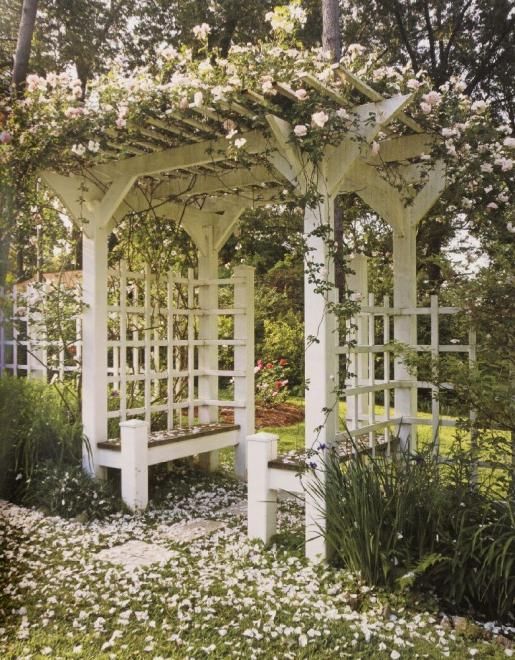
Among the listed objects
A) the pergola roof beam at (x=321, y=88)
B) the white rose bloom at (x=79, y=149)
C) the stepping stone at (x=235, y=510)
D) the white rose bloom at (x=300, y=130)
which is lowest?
the stepping stone at (x=235, y=510)

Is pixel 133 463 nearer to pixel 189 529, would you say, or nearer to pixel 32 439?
pixel 189 529

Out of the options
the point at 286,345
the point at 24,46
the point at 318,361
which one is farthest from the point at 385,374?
the point at 286,345

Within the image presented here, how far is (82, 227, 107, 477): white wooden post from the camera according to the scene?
14.4ft

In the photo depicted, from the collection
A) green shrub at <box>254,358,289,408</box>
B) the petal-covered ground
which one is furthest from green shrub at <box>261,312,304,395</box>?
the petal-covered ground

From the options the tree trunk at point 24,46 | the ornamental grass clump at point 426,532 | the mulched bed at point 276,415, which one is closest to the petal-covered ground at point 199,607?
the ornamental grass clump at point 426,532

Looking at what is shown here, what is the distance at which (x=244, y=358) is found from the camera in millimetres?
5262

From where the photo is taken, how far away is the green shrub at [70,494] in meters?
4.13

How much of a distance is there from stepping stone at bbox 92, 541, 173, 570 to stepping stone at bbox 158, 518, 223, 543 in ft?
0.60

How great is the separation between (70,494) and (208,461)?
4.60ft

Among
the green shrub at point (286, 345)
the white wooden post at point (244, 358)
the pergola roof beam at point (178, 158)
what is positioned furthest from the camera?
the green shrub at point (286, 345)

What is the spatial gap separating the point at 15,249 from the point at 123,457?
2268mm

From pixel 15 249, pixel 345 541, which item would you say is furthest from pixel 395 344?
pixel 15 249

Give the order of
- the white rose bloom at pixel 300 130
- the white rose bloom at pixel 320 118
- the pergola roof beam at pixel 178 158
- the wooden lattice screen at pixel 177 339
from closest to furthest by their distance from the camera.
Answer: the white rose bloom at pixel 320 118, the white rose bloom at pixel 300 130, the pergola roof beam at pixel 178 158, the wooden lattice screen at pixel 177 339

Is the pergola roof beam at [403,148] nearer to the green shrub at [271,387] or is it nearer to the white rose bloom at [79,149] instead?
the white rose bloom at [79,149]
